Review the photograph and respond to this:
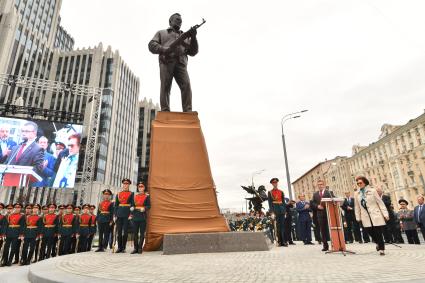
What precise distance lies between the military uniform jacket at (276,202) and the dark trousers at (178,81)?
130 inches

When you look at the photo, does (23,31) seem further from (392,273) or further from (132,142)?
(392,273)

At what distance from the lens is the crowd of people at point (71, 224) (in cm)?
639

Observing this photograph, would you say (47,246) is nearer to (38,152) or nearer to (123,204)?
(123,204)

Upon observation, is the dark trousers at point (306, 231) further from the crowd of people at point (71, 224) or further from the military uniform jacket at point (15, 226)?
the military uniform jacket at point (15, 226)

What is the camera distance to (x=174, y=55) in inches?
295

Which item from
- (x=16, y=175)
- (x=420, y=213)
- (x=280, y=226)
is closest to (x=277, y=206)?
(x=280, y=226)

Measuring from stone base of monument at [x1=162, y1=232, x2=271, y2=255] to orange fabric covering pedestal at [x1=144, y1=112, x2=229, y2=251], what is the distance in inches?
20.1

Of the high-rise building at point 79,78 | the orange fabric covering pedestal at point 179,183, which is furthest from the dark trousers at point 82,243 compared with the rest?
the high-rise building at point 79,78

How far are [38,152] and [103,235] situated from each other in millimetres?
17941

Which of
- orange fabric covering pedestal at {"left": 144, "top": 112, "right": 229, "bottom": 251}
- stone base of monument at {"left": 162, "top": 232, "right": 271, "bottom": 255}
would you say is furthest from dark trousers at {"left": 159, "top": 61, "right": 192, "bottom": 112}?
stone base of monument at {"left": 162, "top": 232, "right": 271, "bottom": 255}

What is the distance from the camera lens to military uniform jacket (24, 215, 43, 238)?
775cm

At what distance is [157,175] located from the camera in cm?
635

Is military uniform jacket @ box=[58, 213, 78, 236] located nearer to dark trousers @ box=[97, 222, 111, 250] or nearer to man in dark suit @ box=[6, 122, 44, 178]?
dark trousers @ box=[97, 222, 111, 250]

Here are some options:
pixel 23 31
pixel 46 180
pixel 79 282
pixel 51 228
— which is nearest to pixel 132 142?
pixel 23 31
